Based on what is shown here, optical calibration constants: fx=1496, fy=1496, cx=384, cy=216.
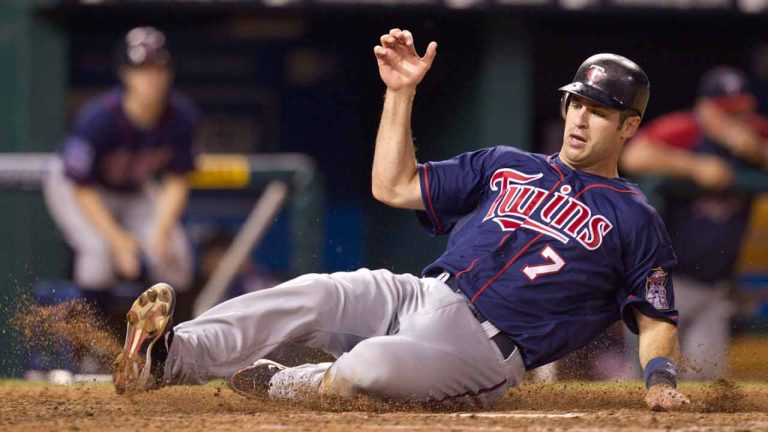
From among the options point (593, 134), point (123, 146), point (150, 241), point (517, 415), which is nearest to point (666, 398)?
point (517, 415)

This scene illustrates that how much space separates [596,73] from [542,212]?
517mm

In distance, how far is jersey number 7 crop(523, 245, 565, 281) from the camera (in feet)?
16.4

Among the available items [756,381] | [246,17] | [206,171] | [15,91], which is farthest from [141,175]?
[756,381]

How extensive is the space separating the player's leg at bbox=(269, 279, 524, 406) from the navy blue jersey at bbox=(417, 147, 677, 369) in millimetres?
105

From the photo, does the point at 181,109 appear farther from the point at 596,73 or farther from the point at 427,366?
the point at 427,366

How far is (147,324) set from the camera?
466 centimetres

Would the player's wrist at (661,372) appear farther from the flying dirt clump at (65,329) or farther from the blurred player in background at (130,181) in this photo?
the blurred player in background at (130,181)

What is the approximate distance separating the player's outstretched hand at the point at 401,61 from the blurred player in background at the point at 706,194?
3693 mm

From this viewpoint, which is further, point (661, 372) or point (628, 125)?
point (628, 125)

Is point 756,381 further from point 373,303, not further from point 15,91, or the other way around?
point 15,91

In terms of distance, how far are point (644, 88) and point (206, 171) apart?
3.96m

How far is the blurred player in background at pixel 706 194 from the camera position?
337 inches

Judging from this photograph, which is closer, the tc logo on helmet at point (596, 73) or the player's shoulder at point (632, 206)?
the player's shoulder at point (632, 206)

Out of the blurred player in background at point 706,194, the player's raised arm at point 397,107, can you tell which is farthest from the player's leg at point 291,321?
the blurred player in background at point 706,194
